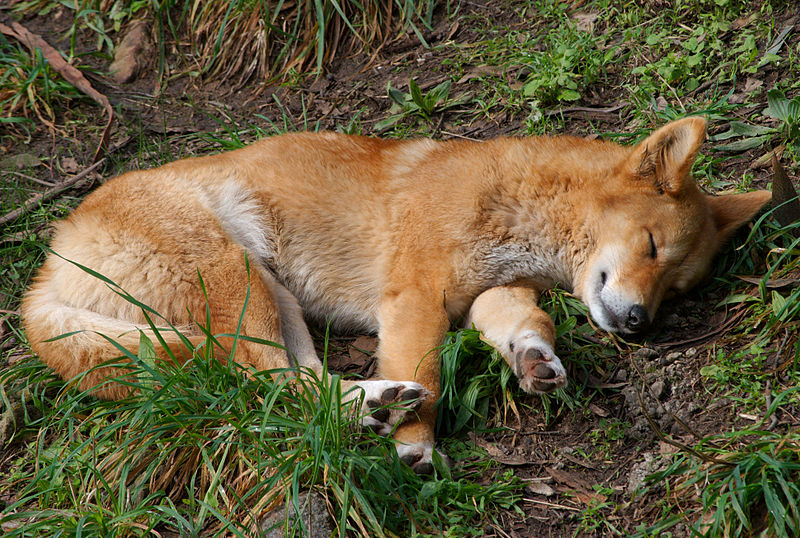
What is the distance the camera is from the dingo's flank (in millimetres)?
3475

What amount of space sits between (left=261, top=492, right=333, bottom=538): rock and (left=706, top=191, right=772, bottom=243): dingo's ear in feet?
8.73

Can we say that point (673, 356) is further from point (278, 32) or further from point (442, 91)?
point (278, 32)

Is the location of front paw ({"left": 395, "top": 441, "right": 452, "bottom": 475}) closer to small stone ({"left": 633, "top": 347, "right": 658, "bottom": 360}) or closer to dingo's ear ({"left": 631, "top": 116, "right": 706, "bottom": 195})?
small stone ({"left": 633, "top": 347, "right": 658, "bottom": 360})

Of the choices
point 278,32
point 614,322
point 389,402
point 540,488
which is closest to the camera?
point 540,488

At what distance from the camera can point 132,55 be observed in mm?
6223

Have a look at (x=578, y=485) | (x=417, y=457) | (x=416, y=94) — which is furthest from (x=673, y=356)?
(x=416, y=94)

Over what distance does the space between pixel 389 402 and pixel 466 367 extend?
55cm

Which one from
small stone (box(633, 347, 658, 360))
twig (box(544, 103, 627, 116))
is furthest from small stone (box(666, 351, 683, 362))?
twig (box(544, 103, 627, 116))

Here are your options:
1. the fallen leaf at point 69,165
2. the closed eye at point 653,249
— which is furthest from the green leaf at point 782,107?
the fallen leaf at point 69,165

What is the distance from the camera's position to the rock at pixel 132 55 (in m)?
6.18

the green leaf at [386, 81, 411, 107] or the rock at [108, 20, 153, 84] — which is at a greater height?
the rock at [108, 20, 153, 84]

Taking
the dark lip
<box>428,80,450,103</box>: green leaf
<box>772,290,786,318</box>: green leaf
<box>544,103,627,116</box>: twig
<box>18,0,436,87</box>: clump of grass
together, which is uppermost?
<box>18,0,436,87</box>: clump of grass

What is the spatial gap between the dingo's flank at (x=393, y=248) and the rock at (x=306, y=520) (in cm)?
54

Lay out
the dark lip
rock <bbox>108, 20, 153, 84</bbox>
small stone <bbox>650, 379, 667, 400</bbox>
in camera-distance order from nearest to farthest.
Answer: small stone <bbox>650, 379, 667, 400</bbox>, the dark lip, rock <bbox>108, 20, 153, 84</bbox>
